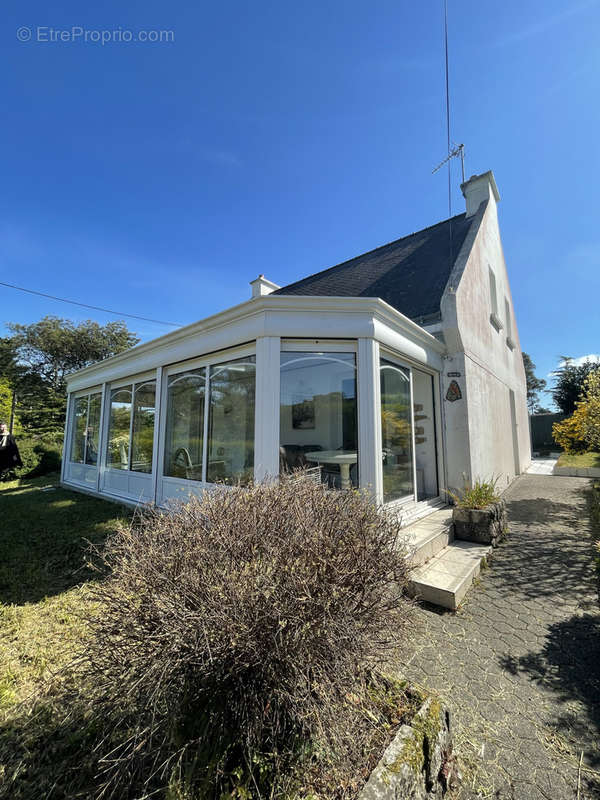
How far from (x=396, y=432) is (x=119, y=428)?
687 centimetres

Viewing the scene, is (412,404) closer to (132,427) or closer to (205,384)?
(205,384)

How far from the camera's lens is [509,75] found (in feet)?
21.0

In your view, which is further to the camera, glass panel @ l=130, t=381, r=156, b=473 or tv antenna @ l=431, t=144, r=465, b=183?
tv antenna @ l=431, t=144, r=465, b=183

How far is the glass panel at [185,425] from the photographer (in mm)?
5801

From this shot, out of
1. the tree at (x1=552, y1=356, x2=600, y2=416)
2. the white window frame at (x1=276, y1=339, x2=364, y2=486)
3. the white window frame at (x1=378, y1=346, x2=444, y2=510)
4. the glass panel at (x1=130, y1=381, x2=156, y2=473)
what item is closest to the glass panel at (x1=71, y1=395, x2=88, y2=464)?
the glass panel at (x1=130, y1=381, x2=156, y2=473)

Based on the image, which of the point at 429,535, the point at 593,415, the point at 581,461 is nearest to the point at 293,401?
the point at 429,535

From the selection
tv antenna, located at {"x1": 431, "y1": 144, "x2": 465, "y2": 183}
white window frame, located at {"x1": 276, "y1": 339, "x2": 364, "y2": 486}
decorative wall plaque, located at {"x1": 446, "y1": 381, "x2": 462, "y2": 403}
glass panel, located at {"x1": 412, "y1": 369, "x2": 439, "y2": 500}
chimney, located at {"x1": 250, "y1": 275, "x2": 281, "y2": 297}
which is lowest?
glass panel, located at {"x1": 412, "y1": 369, "x2": 439, "y2": 500}

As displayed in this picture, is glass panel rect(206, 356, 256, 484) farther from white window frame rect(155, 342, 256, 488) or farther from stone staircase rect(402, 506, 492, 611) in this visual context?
stone staircase rect(402, 506, 492, 611)

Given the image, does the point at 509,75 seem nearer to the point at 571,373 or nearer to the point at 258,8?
the point at 258,8

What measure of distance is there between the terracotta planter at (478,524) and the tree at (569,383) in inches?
907

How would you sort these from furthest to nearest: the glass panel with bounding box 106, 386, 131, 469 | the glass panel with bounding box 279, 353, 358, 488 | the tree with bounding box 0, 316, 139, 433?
the tree with bounding box 0, 316, 139, 433 < the glass panel with bounding box 106, 386, 131, 469 < the glass panel with bounding box 279, 353, 358, 488

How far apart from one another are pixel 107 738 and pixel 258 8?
1017 centimetres

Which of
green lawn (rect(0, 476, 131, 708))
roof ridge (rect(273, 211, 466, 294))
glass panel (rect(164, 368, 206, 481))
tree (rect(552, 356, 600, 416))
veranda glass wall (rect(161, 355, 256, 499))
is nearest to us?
green lawn (rect(0, 476, 131, 708))

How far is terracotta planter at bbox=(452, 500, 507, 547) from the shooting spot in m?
4.89
